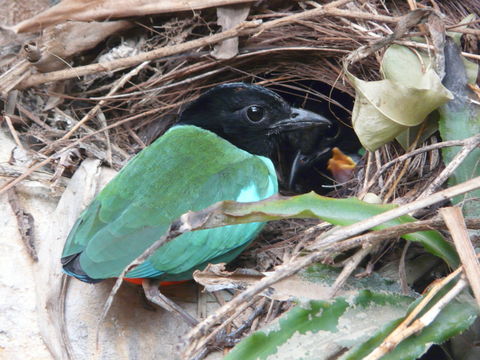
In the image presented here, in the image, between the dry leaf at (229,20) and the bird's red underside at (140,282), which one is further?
the dry leaf at (229,20)

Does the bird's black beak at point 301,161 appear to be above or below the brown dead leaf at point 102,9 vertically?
below

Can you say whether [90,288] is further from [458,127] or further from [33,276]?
[458,127]

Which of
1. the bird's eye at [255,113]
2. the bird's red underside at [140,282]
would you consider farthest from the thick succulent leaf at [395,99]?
the bird's red underside at [140,282]

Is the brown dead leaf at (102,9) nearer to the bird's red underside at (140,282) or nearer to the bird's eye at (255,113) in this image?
the bird's eye at (255,113)

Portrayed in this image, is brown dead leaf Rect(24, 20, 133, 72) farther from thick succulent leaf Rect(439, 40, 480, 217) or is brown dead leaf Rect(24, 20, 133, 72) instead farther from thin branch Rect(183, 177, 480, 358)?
thin branch Rect(183, 177, 480, 358)

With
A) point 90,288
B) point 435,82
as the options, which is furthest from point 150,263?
point 435,82
